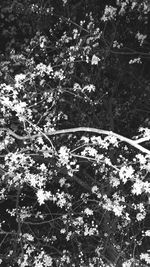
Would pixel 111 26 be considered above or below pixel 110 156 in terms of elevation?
above

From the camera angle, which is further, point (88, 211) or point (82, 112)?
point (82, 112)

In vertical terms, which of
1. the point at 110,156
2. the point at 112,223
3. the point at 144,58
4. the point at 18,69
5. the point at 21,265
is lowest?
the point at 21,265

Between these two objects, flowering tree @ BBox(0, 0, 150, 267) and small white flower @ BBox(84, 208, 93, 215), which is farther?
small white flower @ BBox(84, 208, 93, 215)

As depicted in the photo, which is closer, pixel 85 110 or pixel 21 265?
pixel 21 265

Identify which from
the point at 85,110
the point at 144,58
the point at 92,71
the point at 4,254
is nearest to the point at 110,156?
the point at 85,110

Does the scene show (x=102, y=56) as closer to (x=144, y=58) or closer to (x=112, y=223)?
(x=144, y=58)

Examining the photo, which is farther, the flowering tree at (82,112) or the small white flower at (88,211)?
the small white flower at (88,211)

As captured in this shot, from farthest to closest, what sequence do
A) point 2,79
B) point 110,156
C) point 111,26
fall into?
1. point 111,26
2. point 110,156
3. point 2,79

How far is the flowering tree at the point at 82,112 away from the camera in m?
6.75

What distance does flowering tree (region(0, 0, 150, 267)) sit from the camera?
22.1 ft

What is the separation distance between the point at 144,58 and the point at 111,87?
0.98 metres

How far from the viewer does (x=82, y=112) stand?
289 inches

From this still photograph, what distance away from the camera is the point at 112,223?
23.0 feet

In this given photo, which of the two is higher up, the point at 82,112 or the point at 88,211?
the point at 82,112
